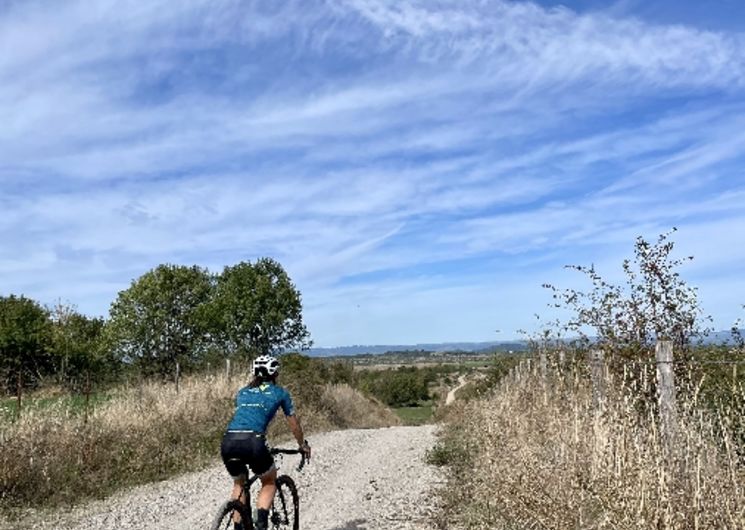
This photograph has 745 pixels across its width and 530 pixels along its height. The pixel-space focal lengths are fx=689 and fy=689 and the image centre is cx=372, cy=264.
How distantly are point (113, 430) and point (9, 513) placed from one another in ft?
14.5

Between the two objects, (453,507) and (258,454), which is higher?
(258,454)

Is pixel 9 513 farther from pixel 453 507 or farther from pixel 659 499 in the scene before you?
pixel 659 499

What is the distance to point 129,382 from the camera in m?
21.2

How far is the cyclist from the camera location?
682cm

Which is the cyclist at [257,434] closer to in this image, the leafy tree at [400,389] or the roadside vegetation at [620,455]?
the roadside vegetation at [620,455]

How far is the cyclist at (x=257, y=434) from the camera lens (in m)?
6.82

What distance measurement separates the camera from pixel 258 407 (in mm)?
7035

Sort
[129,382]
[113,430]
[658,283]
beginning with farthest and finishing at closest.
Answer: [129,382] < [113,430] < [658,283]

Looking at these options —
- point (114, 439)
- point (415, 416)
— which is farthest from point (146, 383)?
point (415, 416)

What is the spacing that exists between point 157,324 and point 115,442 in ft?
99.7

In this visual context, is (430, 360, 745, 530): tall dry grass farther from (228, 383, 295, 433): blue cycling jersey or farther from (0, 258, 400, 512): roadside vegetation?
(0, 258, 400, 512): roadside vegetation

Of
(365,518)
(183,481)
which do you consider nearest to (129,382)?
(183,481)

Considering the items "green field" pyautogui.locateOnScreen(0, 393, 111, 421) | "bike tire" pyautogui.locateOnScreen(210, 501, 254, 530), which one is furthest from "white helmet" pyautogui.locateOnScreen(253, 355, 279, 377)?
"green field" pyautogui.locateOnScreen(0, 393, 111, 421)

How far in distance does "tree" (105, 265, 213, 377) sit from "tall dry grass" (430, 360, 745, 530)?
35.5 meters
